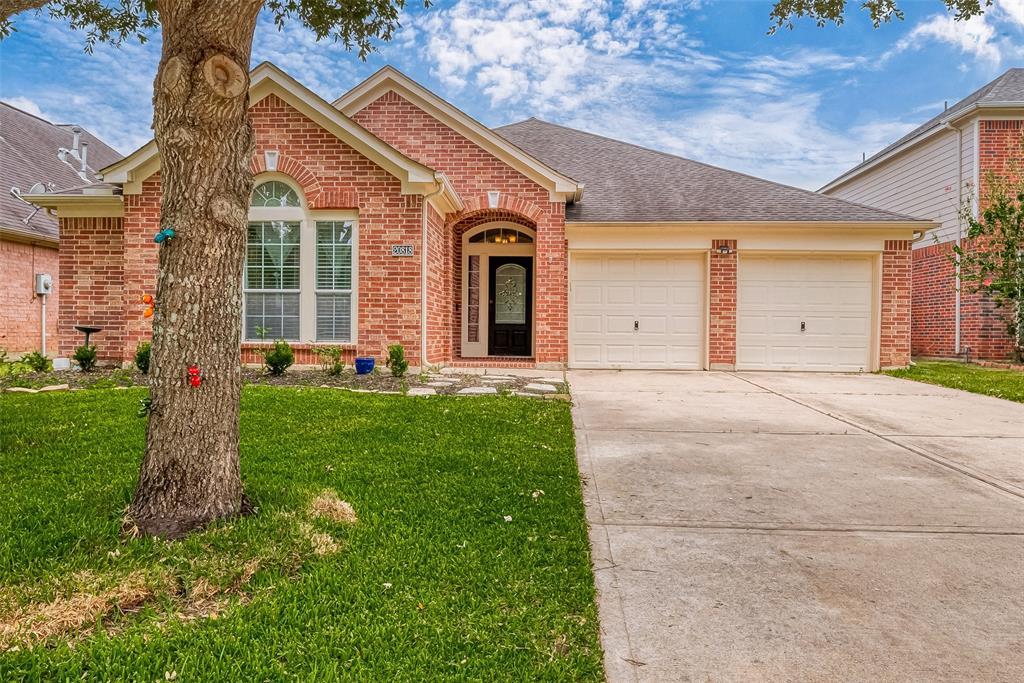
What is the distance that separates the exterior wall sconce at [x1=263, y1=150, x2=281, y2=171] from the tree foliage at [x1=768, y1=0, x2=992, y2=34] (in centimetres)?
684

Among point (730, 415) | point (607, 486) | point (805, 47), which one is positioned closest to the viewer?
point (607, 486)

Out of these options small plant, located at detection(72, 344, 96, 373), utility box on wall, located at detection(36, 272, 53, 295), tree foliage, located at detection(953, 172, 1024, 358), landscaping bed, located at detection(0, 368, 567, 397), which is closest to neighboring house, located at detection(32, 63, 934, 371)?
small plant, located at detection(72, 344, 96, 373)

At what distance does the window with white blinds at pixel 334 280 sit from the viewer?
868 centimetres

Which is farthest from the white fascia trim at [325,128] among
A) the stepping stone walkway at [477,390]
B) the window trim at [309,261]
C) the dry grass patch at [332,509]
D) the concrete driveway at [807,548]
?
the dry grass patch at [332,509]

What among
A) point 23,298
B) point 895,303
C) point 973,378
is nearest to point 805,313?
point 895,303

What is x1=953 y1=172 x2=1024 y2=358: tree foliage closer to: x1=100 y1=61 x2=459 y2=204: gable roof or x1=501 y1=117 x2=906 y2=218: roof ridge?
x1=501 y1=117 x2=906 y2=218: roof ridge

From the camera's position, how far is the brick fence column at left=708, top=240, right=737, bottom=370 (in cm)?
1066

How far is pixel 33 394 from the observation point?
20.4 ft

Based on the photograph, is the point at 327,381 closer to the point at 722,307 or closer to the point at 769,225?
the point at 722,307

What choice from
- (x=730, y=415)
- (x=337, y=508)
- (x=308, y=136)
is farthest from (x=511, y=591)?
(x=308, y=136)

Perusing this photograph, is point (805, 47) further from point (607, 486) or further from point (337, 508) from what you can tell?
point (337, 508)

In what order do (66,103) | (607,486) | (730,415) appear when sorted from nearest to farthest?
(607,486)
(730,415)
(66,103)

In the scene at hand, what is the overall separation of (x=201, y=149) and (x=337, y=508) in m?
1.91

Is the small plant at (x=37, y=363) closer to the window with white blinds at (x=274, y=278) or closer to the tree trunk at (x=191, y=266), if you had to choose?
the window with white blinds at (x=274, y=278)
